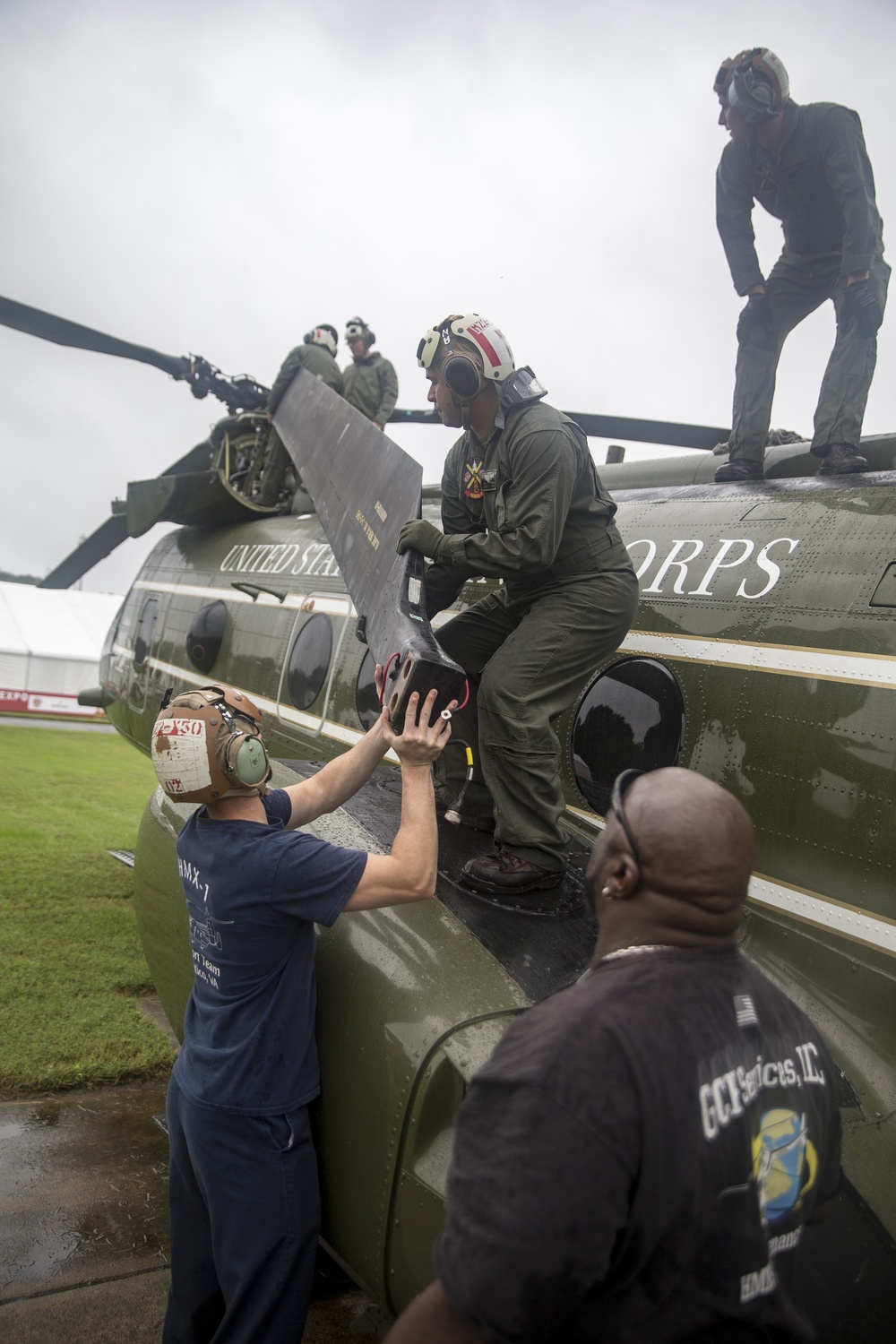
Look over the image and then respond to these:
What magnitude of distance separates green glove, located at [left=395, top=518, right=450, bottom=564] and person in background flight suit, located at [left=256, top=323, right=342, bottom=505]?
3.45 metres

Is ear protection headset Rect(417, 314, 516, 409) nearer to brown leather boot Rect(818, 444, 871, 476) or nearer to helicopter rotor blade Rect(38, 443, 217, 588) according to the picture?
brown leather boot Rect(818, 444, 871, 476)

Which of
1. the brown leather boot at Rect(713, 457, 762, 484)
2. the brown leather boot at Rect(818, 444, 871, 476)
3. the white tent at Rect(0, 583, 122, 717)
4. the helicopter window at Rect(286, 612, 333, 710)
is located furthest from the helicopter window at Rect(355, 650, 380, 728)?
the white tent at Rect(0, 583, 122, 717)

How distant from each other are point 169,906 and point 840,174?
468 centimetres

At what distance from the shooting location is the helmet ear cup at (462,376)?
11.2 ft

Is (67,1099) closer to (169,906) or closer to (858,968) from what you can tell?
(169,906)

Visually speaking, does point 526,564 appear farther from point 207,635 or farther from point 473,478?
point 207,635

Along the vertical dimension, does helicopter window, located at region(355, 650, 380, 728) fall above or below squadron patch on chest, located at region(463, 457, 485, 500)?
below

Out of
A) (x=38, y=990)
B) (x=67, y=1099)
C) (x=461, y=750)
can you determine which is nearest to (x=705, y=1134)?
Answer: (x=461, y=750)

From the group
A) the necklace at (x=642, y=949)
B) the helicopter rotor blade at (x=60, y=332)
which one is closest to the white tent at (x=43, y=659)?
the helicopter rotor blade at (x=60, y=332)

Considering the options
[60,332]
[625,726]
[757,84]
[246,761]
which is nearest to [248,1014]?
[246,761]

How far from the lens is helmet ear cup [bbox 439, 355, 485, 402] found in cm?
340

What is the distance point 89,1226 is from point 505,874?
244cm

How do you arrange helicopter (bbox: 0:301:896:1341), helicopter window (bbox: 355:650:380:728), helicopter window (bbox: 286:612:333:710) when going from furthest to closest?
1. helicopter window (bbox: 286:612:333:710)
2. helicopter window (bbox: 355:650:380:728)
3. helicopter (bbox: 0:301:896:1341)

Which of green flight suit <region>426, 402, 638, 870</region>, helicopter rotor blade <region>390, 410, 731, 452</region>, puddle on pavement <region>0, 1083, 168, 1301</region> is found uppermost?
helicopter rotor blade <region>390, 410, 731, 452</region>
